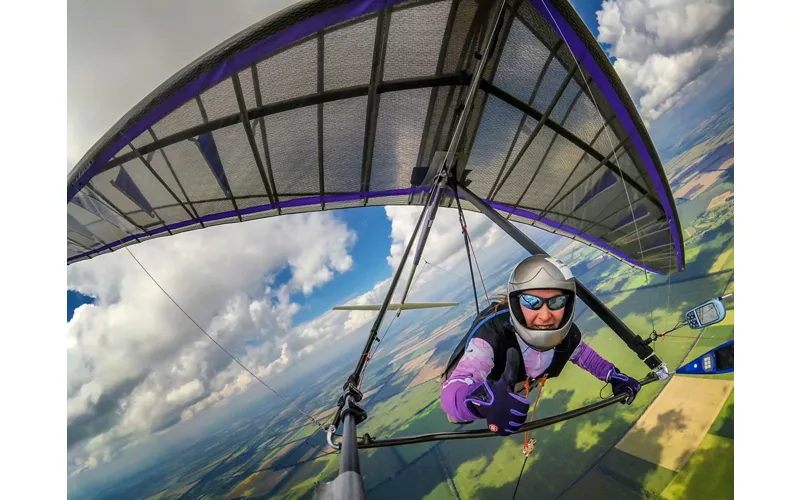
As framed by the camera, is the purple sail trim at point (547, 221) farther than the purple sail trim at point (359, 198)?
Yes

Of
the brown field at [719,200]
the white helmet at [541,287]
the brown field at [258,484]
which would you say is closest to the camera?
the white helmet at [541,287]

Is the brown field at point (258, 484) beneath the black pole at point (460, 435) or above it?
above

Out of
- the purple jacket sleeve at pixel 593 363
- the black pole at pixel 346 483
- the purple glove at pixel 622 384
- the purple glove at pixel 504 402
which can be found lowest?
the purple glove at pixel 622 384

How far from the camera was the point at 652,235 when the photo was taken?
2613 millimetres

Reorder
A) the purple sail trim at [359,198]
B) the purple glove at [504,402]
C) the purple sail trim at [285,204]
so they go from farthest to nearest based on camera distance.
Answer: the purple sail trim at [359,198] < the purple sail trim at [285,204] < the purple glove at [504,402]

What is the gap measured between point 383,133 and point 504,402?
1.94 meters

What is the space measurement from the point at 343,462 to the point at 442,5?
6.56ft

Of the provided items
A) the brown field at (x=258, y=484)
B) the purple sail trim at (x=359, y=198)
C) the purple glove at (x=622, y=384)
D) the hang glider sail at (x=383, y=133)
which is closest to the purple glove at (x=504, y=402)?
the purple glove at (x=622, y=384)

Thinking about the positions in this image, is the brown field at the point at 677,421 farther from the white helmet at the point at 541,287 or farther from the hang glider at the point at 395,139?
the white helmet at the point at 541,287

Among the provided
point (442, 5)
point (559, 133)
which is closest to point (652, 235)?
point (559, 133)

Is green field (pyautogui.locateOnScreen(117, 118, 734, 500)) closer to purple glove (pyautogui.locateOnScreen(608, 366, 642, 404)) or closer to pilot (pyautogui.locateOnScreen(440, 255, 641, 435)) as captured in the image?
purple glove (pyautogui.locateOnScreen(608, 366, 642, 404))

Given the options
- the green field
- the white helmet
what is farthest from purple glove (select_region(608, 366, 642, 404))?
the white helmet

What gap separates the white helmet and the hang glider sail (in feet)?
3.79

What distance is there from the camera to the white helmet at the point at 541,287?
1259 millimetres
